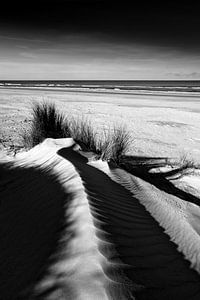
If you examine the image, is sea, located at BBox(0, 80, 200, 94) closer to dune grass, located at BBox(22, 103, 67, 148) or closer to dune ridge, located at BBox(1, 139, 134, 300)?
dune grass, located at BBox(22, 103, 67, 148)

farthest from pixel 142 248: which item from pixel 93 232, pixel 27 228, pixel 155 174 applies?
pixel 155 174

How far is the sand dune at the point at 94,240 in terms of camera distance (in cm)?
149

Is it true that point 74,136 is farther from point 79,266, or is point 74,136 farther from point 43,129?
point 79,266

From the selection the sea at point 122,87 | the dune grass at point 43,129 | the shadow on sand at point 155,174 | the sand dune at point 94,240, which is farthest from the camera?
the sea at point 122,87

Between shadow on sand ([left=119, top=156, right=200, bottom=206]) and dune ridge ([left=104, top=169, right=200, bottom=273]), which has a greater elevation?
dune ridge ([left=104, top=169, right=200, bottom=273])

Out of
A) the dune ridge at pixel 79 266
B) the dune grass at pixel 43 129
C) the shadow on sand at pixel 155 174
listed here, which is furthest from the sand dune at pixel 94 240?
the dune grass at pixel 43 129

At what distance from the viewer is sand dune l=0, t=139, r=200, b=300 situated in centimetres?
149

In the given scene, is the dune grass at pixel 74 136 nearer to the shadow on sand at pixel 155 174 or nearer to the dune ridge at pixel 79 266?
the shadow on sand at pixel 155 174

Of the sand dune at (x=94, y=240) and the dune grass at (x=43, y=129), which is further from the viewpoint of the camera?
the dune grass at (x=43, y=129)

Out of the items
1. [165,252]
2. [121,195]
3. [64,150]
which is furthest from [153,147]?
[165,252]

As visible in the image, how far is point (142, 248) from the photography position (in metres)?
1.97

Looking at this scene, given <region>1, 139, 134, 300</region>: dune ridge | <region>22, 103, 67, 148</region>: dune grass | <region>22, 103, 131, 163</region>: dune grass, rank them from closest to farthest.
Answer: <region>1, 139, 134, 300</region>: dune ridge
<region>22, 103, 131, 163</region>: dune grass
<region>22, 103, 67, 148</region>: dune grass

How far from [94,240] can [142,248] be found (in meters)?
0.38

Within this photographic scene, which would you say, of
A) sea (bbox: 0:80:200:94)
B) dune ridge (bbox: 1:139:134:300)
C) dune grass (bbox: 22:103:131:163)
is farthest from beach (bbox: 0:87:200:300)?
sea (bbox: 0:80:200:94)
